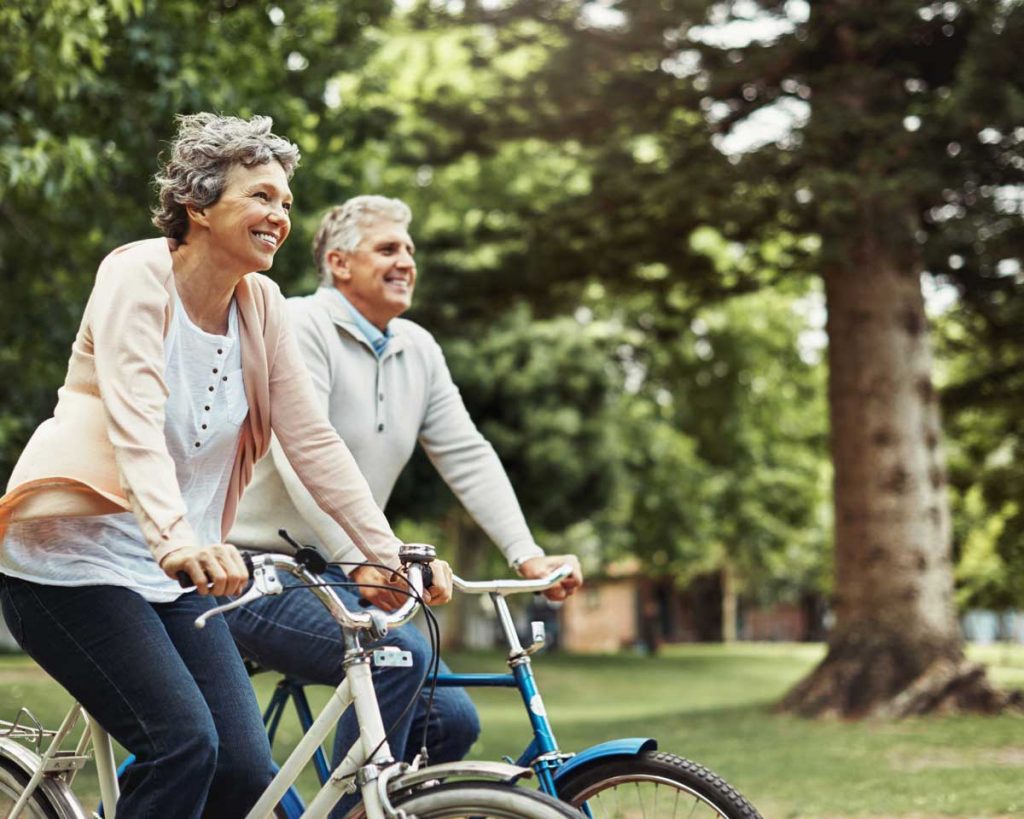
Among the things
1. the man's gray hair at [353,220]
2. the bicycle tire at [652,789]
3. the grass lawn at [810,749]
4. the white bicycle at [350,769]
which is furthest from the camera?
the grass lawn at [810,749]

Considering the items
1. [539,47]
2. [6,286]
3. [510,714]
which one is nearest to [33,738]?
[6,286]

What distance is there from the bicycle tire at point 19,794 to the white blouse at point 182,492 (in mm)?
666

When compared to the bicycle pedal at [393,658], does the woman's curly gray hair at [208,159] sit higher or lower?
higher

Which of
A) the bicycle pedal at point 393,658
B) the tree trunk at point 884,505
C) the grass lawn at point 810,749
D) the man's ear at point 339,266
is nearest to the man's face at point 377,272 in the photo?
the man's ear at point 339,266

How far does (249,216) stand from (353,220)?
1361 millimetres

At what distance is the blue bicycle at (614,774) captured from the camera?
331 cm

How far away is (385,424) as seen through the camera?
14.4 feet

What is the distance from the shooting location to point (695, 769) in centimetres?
334

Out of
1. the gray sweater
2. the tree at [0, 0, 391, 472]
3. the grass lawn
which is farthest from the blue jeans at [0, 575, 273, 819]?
the tree at [0, 0, 391, 472]

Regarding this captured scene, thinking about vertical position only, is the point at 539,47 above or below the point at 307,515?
above

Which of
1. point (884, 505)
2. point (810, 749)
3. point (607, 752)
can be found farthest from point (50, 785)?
point (884, 505)

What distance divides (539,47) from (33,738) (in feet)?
42.1

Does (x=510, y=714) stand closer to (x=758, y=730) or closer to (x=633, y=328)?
(x=758, y=730)

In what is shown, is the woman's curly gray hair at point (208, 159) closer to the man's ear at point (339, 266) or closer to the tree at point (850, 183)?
the man's ear at point (339, 266)
